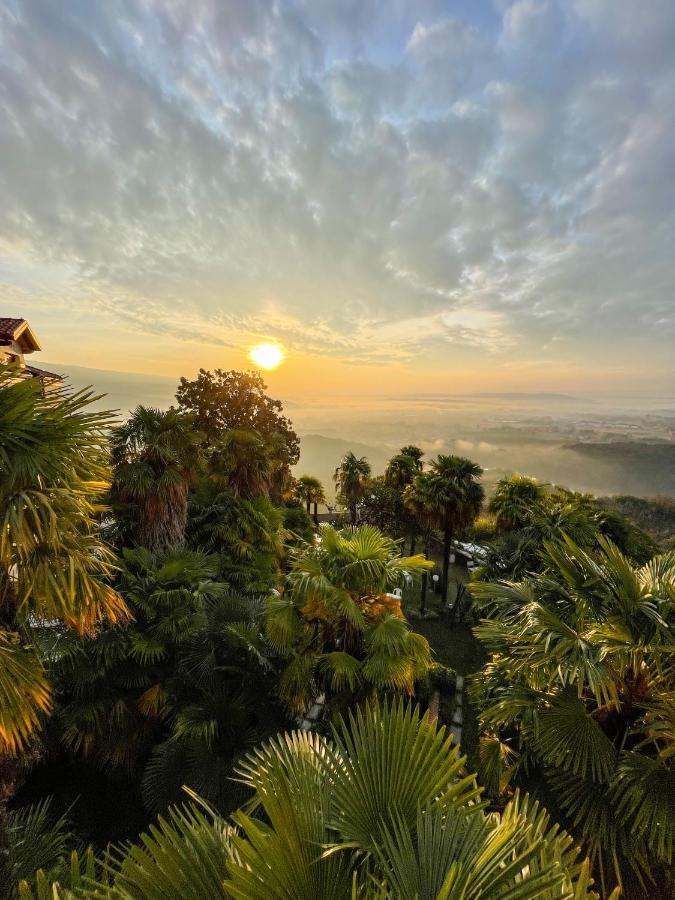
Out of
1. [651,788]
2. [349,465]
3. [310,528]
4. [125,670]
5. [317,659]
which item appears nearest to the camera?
[651,788]

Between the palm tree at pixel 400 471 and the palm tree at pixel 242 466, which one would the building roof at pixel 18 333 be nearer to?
the palm tree at pixel 242 466

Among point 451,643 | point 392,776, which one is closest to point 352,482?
point 451,643

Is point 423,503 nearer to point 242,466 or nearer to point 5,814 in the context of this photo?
point 242,466

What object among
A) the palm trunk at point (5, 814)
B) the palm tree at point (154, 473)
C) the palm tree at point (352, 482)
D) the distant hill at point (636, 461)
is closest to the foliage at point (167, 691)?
the palm tree at point (154, 473)

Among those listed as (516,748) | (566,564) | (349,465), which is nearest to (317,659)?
(516,748)

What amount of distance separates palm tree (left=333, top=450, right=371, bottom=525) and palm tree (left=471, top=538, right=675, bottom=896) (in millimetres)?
21082

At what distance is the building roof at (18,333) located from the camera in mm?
9320

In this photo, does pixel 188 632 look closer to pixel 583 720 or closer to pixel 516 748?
pixel 516 748

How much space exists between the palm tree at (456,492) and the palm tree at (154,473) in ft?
30.0

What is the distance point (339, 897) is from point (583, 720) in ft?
9.89

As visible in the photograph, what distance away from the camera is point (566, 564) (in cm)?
383

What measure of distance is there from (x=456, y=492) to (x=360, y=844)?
1342cm

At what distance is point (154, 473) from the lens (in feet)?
29.9

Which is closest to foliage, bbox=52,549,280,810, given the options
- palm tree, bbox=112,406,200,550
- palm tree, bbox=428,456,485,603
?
palm tree, bbox=112,406,200,550
